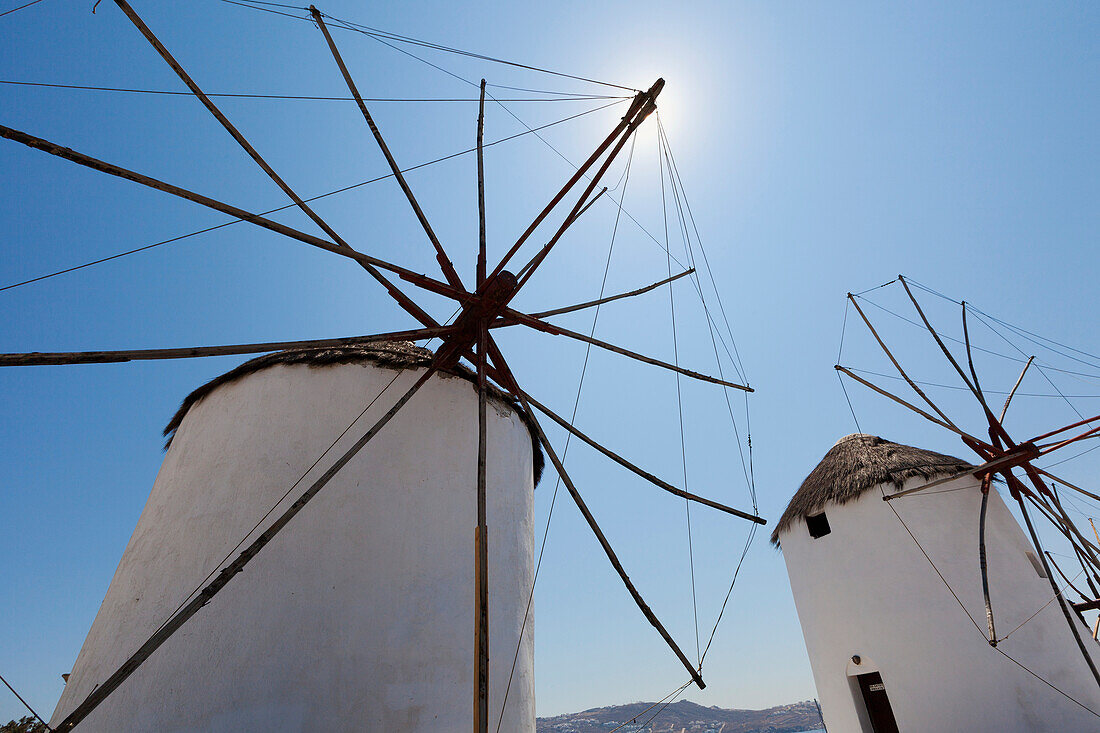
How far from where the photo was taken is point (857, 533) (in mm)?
11695

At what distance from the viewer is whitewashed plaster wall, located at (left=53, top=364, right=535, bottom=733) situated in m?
5.36

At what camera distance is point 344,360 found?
7.04m

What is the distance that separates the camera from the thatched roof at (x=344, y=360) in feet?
23.1

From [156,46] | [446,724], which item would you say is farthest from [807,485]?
[156,46]

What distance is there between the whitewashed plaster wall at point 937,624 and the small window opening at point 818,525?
21 cm

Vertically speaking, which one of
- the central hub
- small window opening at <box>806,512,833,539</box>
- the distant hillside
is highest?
the central hub

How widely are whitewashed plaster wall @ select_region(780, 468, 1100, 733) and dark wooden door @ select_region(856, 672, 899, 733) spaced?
0.67m

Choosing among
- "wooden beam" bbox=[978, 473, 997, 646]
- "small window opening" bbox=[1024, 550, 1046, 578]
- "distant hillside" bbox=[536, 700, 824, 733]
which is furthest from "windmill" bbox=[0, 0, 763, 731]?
"distant hillside" bbox=[536, 700, 824, 733]

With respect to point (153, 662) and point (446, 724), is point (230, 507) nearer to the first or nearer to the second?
point (153, 662)

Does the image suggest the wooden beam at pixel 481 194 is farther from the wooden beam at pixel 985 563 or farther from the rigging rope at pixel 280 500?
the wooden beam at pixel 985 563

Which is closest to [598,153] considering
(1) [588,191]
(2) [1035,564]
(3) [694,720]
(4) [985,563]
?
(1) [588,191]

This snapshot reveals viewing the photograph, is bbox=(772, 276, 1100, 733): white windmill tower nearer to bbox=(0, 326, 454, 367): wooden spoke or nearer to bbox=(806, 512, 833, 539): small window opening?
bbox=(806, 512, 833, 539): small window opening

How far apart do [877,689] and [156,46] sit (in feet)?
→ 49.9

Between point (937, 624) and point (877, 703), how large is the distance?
2.82 m
